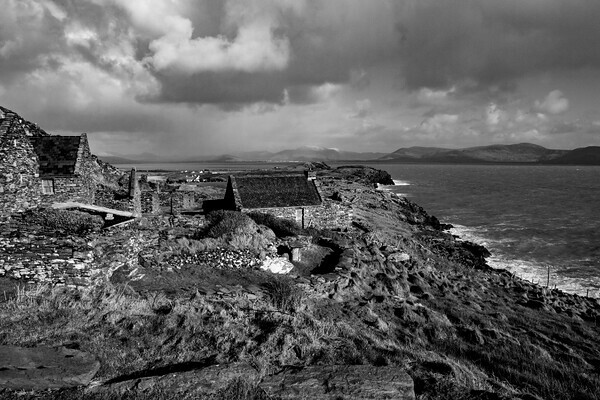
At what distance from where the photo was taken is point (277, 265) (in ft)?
60.4

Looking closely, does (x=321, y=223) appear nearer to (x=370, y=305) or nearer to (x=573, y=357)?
(x=370, y=305)

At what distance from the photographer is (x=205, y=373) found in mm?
6695

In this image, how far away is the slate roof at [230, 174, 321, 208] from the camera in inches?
1092

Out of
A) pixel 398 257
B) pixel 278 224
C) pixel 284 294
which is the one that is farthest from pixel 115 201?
pixel 398 257

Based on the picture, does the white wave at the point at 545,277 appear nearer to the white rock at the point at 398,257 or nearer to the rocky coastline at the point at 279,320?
the rocky coastline at the point at 279,320

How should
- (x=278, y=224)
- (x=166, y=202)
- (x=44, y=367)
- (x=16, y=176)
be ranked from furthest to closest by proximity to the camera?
(x=166, y=202)
(x=278, y=224)
(x=16, y=176)
(x=44, y=367)

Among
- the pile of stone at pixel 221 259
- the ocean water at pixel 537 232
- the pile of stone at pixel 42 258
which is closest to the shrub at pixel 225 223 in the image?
the pile of stone at pixel 221 259

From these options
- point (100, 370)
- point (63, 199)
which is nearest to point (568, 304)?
point (100, 370)

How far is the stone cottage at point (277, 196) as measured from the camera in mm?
27391

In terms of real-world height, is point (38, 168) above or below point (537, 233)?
above

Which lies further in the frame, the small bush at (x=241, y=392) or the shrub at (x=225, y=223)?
the shrub at (x=225, y=223)

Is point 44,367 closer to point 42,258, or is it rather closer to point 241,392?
point 241,392

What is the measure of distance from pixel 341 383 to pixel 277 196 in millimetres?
22279

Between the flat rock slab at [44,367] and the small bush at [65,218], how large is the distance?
12.5 metres
